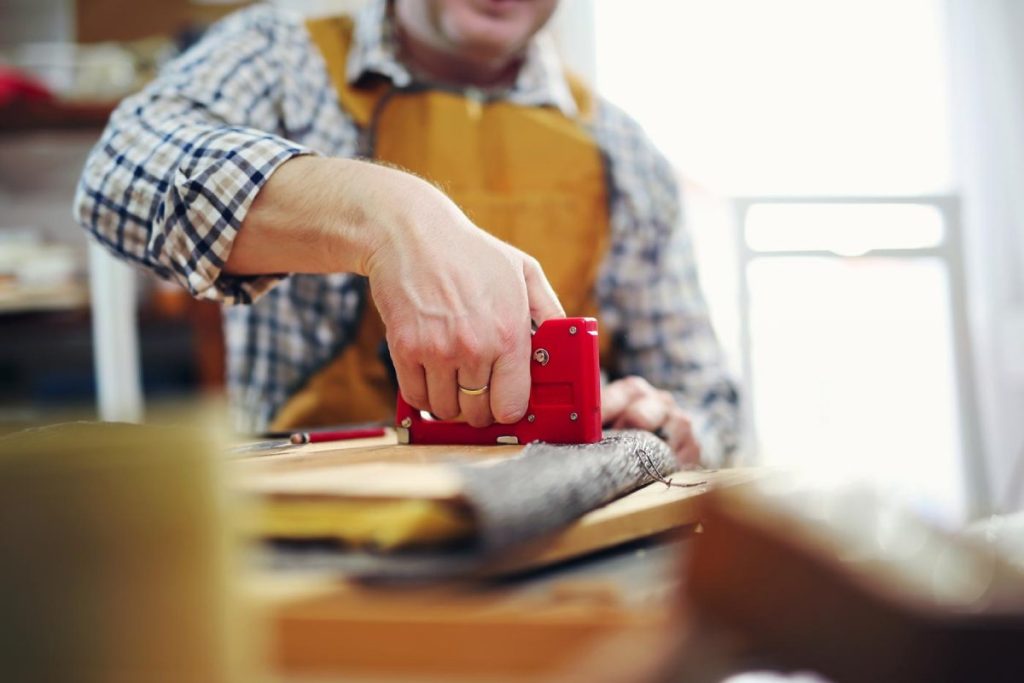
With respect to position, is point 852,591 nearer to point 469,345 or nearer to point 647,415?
point 469,345

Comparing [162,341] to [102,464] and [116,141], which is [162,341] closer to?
[116,141]

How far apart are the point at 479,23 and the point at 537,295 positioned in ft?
1.48

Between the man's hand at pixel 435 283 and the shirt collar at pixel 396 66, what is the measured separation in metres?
0.36

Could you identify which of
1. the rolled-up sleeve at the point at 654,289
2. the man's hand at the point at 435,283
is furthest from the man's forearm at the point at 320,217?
the rolled-up sleeve at the point at 654,289

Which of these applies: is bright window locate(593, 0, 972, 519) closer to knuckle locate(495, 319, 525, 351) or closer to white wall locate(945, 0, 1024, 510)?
white wall locate(945, 0, 1024, 510)

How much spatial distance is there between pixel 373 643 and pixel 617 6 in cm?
180

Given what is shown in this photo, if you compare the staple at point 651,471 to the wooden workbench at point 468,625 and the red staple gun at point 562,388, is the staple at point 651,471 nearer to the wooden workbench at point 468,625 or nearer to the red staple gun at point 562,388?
the red staple gun at point 562,388

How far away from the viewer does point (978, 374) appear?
6.30 ft

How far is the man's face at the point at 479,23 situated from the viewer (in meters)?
0.89

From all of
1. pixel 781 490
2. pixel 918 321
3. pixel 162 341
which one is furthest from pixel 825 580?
pixel 918 321

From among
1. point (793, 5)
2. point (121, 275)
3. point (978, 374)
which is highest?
point (793, 5)

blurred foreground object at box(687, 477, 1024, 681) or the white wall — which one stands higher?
the white wall

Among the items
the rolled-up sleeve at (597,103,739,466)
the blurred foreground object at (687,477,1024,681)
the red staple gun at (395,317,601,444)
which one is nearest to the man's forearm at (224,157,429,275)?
the red staple gun at (395,317,601,444)

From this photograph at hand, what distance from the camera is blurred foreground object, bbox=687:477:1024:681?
19cm
